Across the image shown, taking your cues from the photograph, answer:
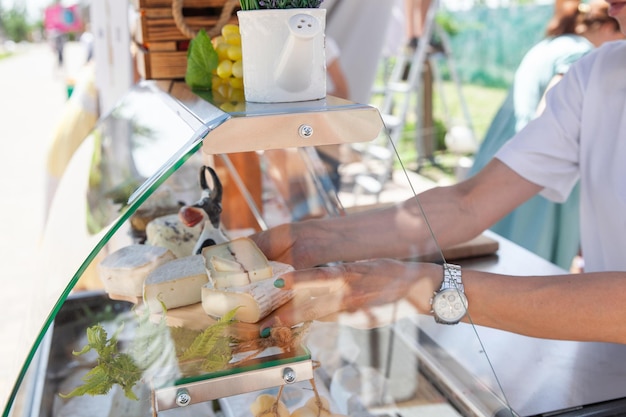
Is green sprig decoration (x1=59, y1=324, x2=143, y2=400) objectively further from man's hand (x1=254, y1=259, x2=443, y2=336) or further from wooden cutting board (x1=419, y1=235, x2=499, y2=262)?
wooden cutting board (x1=419, y1=235, x2=499, y2=262)

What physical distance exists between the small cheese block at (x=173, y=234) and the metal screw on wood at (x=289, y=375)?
11.8 inches

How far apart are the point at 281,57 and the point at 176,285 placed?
335 mm

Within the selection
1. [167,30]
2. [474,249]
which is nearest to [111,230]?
[167,30]

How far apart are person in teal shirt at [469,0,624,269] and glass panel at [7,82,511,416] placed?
166cm

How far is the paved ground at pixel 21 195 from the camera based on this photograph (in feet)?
9.60

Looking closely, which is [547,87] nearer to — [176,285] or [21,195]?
[176,285]

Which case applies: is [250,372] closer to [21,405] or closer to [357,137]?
[357,137]

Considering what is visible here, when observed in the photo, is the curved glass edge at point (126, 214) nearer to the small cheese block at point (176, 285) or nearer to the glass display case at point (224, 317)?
the glass display case at point (224, 317)

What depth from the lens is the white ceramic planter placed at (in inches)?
35.4

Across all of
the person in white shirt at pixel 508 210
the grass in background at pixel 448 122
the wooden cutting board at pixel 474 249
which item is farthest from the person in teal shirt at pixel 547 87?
the grass in background at pixel 448 122

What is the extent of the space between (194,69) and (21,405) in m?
0.70

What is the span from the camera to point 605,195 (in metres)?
1.50

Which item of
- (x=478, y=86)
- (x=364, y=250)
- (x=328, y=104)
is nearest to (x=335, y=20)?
(x=364, y=250)

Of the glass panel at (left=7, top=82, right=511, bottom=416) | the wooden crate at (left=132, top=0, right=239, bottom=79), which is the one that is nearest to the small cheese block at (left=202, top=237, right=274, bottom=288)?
the glass panel at (left=7, top=82, right=511, bottom=416)
